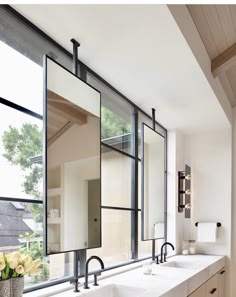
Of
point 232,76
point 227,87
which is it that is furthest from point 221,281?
point 232,76

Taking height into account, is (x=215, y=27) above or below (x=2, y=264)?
above

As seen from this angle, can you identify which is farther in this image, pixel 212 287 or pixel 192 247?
pixel 192 247

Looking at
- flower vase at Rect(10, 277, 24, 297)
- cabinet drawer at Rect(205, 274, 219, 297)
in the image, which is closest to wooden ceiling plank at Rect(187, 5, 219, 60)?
flower vase at Rect(10, 277, 24, 297)

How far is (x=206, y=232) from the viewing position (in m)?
4.86

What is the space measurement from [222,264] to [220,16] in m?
2.99

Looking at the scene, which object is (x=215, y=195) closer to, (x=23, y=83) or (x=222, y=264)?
(x=222, y=264)

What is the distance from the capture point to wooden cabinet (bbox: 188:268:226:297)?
3364mm

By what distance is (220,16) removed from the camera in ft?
9.73

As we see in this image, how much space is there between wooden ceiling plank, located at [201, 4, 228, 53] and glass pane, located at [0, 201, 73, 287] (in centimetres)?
181

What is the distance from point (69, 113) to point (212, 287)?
8.26 ft

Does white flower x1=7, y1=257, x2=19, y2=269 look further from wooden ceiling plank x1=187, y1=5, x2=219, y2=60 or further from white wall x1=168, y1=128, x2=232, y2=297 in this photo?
white wall x1=168, y1=128, x2=232, y2=297

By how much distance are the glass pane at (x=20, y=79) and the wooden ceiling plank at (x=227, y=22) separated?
1419mm

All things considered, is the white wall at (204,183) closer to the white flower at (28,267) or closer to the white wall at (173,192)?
the white wall at (173,192)

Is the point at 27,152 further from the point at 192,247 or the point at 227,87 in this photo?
the point at 192,247
